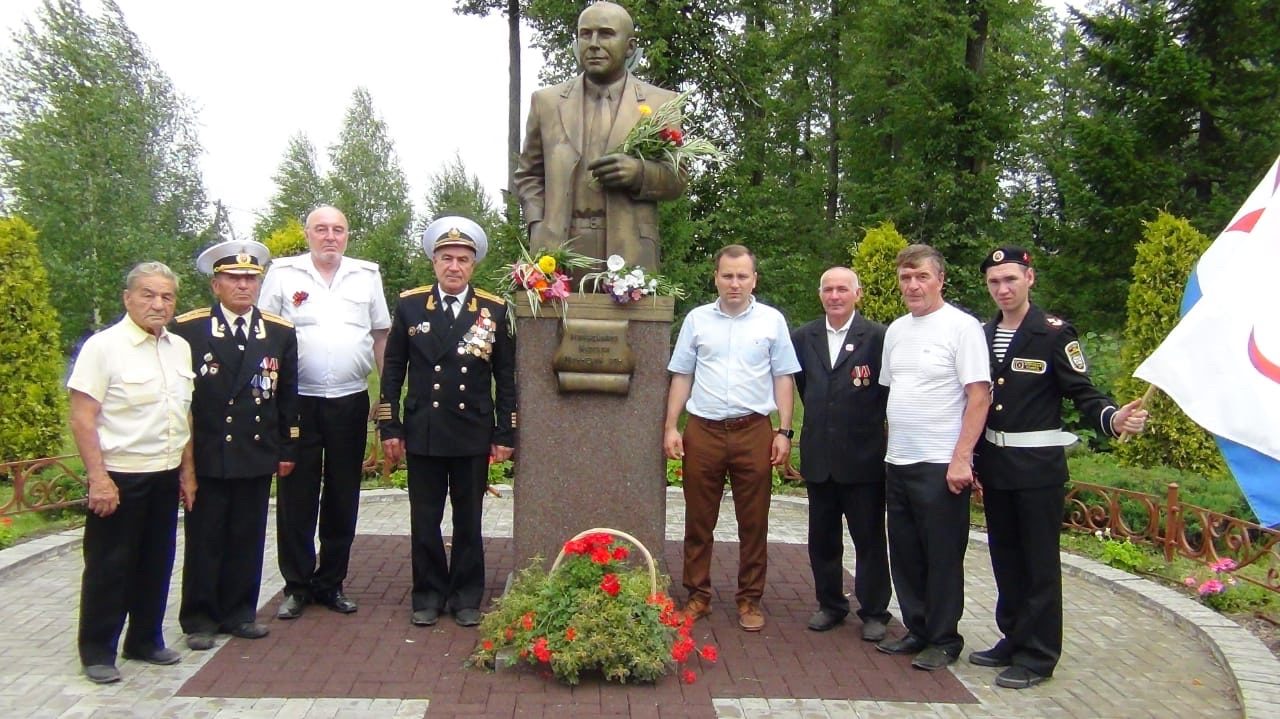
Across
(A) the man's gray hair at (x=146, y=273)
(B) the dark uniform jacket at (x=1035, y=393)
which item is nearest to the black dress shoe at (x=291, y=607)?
(A) the man's gray hair at (x=146, y=273)

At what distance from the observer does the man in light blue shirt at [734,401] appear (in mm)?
5020

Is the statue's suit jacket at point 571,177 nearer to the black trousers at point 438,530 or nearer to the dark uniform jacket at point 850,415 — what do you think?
the dark uniform jacket at point 850,415

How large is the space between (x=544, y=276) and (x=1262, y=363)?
10.6ft

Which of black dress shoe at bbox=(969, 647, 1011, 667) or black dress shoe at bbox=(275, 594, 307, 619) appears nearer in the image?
black dress shoe at bbox=(969, 647, 1011, 667)

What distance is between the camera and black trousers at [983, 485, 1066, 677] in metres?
4.45

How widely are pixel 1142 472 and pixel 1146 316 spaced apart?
2.34 metres

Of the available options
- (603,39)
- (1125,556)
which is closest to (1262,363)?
(603,39)

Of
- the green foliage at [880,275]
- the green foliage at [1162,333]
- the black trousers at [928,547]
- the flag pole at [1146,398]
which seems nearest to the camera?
the flag pole at [1146,398]

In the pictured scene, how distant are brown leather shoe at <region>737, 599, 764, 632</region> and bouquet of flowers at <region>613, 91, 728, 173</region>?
2426mm

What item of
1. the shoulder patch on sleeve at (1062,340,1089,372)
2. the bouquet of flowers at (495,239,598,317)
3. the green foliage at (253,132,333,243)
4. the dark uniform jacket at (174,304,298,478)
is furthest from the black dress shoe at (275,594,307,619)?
the green foliage at (253,132,333,243)

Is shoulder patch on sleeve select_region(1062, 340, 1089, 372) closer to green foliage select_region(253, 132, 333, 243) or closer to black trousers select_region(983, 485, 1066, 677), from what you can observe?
black trousers select_region(983, 485, 1066, 677)

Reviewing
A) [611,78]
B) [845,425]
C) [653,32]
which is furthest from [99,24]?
[845,425]

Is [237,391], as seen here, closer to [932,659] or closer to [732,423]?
[732,423]

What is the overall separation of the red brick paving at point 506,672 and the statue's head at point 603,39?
317cm
